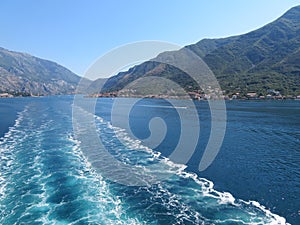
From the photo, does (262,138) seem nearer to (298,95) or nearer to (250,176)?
(250,176)

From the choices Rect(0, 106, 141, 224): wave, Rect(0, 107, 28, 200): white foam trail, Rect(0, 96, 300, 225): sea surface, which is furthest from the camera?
Rect(0, 107, 28, 200): white foam trail

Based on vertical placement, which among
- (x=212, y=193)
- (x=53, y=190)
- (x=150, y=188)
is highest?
(x=212, y=193)

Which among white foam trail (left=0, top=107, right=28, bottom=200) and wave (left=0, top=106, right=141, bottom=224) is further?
white foam trail (left=0, top=107, right=28, bottom=200)

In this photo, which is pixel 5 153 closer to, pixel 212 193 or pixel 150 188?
pixel 150 188

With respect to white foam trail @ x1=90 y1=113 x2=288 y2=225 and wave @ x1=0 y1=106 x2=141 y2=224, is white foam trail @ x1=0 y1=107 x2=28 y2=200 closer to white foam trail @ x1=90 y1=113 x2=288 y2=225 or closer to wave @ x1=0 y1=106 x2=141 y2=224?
wave @ x1=0 y1=106 x2=141 y2=224

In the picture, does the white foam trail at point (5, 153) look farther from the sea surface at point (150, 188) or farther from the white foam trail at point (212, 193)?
the white foam trail at point (212, 193)

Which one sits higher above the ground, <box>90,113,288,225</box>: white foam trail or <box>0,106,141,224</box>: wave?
<box>90,113,288,225</box>: white foam trail

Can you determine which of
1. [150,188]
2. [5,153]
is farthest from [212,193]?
[5,153]

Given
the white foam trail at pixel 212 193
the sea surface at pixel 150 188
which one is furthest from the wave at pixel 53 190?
the white foam trail at pixel 212 193

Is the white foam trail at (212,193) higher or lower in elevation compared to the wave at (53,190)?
higher

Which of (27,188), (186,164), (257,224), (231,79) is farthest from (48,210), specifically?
(231,79)

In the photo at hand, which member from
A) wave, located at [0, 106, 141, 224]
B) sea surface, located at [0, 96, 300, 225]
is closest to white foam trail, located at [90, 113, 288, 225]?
sea surface, located at [0, 96, 300, 225]
